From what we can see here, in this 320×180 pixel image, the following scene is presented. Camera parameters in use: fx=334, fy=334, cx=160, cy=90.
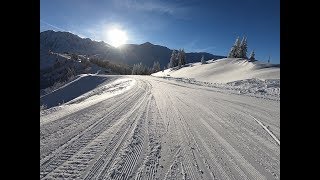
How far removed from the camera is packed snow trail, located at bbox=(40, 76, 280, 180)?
600 cm

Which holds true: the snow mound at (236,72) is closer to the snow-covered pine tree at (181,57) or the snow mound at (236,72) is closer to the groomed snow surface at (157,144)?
the snow-covered pine tree at (181,57)

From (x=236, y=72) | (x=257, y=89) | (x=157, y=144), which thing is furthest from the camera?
(x=236, y=72)

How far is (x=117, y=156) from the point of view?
6.79 m

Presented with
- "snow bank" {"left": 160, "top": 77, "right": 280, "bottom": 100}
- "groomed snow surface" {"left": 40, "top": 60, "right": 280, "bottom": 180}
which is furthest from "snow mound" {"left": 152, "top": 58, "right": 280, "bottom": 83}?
"groomed snow surface" {"left": 40, "top": 60, "right": 280, "bottom": 180}

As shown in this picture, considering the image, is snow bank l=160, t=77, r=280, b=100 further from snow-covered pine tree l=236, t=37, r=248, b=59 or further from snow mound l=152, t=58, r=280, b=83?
snow-covered pine tree l=236, t=37, r=248, b=59

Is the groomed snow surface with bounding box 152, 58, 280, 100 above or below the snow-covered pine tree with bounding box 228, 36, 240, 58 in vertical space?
below

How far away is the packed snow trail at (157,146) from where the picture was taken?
6.00 metres

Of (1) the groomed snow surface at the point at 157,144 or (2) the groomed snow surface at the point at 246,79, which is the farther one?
(2) the groomed snow surface at the point at 246,79

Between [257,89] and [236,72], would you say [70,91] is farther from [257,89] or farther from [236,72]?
[236,72]

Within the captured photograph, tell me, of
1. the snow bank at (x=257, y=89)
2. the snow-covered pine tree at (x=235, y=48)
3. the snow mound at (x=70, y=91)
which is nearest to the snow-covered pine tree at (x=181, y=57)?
the snow-covered pine tree at (x=235, y=48)

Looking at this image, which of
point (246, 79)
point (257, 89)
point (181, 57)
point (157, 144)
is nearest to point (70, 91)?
point (257, 89)

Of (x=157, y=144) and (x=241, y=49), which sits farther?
(x=241, y=49)

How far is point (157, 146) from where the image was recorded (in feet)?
25.5
